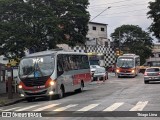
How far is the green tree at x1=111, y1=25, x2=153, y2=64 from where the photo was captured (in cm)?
10475

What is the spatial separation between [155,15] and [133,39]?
1706 inches

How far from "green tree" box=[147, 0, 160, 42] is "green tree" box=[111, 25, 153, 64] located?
37865 mm

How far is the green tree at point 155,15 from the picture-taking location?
64812 mm

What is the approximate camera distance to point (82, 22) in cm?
3394

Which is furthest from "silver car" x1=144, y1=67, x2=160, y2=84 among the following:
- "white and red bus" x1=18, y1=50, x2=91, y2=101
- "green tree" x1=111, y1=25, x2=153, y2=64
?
"green tree" x1=111, y1=25, x2=153, y2=64

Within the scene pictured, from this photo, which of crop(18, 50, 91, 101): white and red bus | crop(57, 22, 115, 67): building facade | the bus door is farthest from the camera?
crop(57, 22, 115, 67): building facade

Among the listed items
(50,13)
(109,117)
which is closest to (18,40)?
(50,13)

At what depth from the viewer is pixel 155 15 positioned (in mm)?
66062

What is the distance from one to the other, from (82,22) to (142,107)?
17660 millimetres

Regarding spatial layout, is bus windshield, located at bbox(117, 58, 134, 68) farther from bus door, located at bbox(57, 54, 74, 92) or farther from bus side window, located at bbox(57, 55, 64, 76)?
bus side window, located at bbox(57, 55, 64, 76)

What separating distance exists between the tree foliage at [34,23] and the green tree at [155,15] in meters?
33.1

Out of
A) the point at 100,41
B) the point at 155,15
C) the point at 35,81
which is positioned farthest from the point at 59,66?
the point at 100,41

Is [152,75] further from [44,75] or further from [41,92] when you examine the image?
[41,92]

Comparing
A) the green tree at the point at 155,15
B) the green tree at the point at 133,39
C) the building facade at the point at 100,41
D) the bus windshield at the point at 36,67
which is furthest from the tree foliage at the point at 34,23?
the green tree at the point at 133,39
